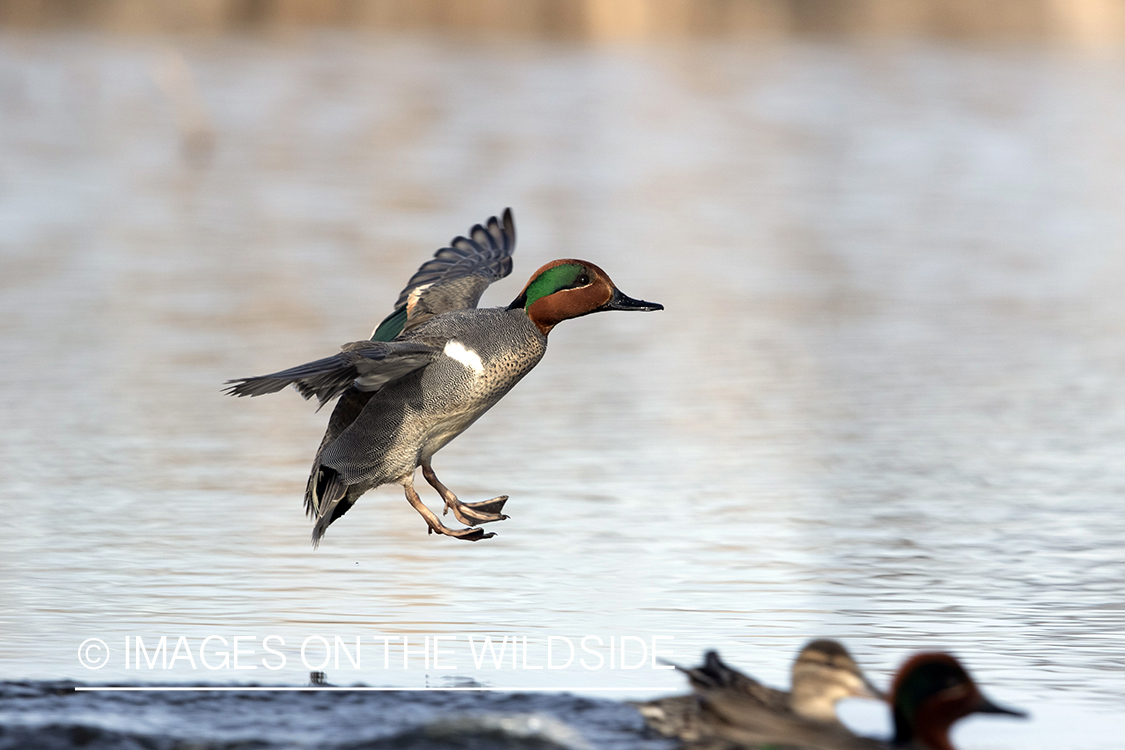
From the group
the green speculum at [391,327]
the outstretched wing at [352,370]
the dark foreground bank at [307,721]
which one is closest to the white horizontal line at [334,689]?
the dark foreground bank at [307,721]

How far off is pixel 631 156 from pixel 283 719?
22.4m

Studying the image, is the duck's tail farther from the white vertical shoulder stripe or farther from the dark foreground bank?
the dark foreground bank

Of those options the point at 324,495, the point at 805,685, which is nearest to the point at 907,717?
the point at 805,685

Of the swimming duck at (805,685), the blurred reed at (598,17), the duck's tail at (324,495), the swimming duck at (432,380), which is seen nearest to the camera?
the swimming duck at (805,685)

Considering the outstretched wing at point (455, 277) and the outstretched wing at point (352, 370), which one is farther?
the outstretched wing at point (455, 277)

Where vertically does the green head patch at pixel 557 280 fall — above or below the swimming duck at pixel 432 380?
above

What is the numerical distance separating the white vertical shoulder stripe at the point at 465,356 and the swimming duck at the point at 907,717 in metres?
1.75

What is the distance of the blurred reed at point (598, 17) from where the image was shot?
1993 inches

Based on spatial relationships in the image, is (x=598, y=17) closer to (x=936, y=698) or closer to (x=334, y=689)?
(x=334, y=689)

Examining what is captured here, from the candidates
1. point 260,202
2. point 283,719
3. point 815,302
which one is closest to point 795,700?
point 283,719

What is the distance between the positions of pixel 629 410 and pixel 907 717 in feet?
20.2

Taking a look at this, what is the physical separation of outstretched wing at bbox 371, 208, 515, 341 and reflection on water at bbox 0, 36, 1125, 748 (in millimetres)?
1107

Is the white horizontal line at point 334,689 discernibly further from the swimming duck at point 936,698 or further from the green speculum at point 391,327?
the green speculum at point 391,327

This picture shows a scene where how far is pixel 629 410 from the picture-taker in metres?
11.3
